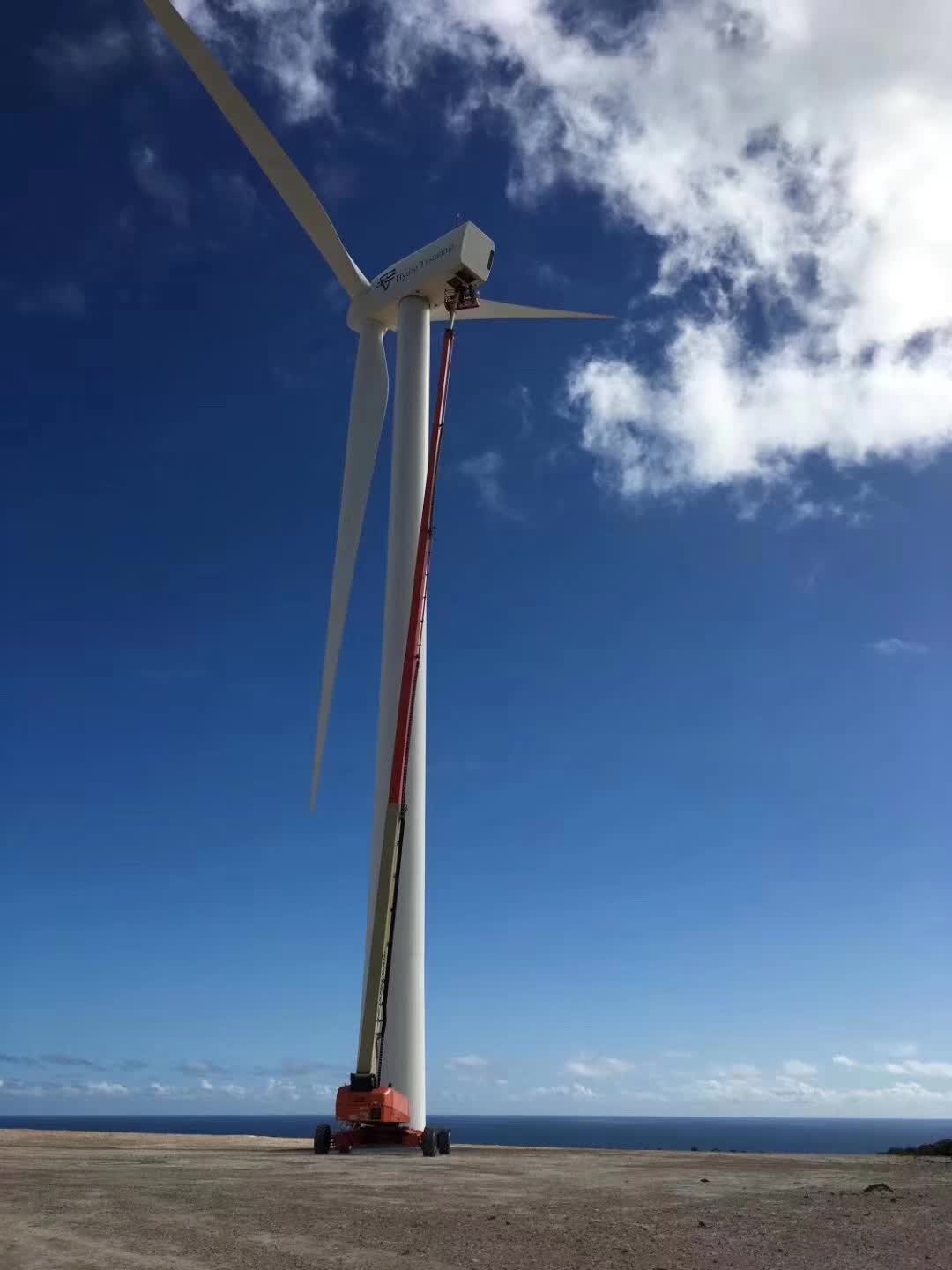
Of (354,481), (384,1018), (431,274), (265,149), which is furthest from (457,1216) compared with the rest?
(265,149)

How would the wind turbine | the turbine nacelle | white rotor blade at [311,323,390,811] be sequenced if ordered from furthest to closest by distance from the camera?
the turbine nacelle, white rotor blade at [311,323,390,811], the wind turbine

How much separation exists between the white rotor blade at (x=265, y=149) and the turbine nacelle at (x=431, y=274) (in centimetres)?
107

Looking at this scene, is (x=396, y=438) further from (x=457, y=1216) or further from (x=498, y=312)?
(x=457, y=1216)

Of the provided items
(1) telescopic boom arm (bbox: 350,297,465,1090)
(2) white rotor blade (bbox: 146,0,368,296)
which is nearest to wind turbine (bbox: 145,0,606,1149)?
(2) white rotor blade (bbox: 146,0,368,296)

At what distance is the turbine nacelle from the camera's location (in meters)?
41.8

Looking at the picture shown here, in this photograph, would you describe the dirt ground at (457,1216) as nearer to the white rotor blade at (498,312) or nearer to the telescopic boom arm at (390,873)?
the telescopic boom arm at (390,873)

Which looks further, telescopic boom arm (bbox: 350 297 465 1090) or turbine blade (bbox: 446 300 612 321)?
turbine blade (bbox: 446 300 612 321)

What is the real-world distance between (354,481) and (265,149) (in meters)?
13.9

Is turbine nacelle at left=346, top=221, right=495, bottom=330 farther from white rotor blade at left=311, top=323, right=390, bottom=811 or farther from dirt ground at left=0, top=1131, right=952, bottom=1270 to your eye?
dirt ground at left=0, top=1131, right=952, bottom=1270

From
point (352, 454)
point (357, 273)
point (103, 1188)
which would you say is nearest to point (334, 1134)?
point (103, 1188)

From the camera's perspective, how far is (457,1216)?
1500 cm

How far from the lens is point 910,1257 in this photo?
12852mm

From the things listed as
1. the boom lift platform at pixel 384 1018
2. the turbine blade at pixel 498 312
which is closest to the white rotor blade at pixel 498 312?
the turbine blade at pixel 498 312

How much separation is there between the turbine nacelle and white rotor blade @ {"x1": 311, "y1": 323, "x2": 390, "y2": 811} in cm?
89
